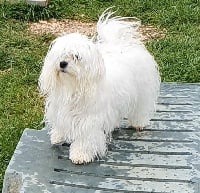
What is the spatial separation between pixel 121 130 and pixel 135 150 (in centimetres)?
31

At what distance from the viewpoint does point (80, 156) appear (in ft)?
13.6

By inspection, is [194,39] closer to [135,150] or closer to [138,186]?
[135,150]

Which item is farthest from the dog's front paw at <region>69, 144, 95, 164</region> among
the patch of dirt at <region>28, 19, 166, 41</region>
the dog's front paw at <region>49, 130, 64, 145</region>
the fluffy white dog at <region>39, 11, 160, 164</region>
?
the patch of dirt at <region>28, 19, 166, 41</region>

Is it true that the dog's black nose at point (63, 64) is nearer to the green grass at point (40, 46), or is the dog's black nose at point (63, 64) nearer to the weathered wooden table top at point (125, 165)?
the weathered wooden table top at point (125, 165)

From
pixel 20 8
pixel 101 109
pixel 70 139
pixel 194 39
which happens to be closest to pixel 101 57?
pixel 101 109

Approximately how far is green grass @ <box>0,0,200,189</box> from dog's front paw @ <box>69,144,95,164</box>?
650 millimetres

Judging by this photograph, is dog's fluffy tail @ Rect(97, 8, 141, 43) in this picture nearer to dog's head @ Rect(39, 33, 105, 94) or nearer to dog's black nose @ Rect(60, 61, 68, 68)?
dog's head @ Rect(39, 33, 105, 94)

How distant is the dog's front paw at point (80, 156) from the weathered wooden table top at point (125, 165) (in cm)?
3

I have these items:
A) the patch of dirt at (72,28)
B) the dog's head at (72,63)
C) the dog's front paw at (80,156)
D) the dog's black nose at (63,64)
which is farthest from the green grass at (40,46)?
the dog's black nose at (63,64)

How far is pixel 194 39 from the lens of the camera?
698cm

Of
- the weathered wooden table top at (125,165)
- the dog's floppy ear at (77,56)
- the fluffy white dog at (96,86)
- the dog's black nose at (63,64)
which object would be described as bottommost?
the weathered wooden table top at (125,165)

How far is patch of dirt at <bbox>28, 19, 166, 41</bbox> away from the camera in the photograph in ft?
23.9

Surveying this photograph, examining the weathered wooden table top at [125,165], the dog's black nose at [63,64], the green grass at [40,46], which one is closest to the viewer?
the dog's black nose at [63,64]

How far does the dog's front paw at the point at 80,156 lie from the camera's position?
416cm
